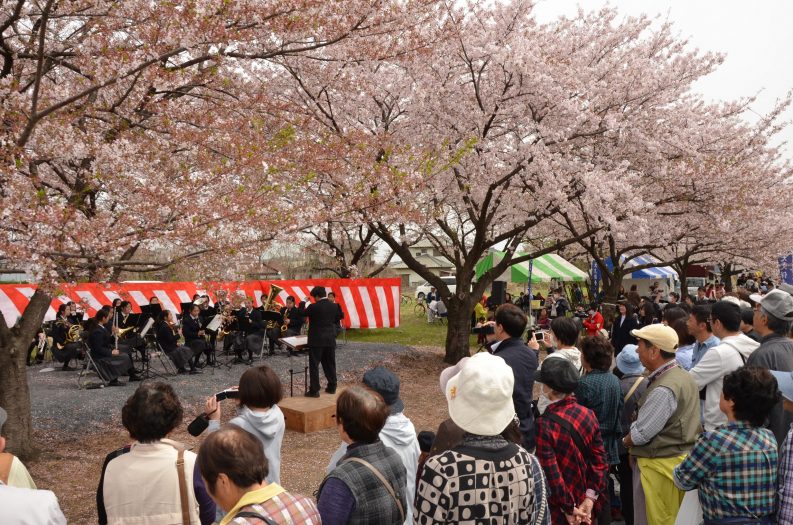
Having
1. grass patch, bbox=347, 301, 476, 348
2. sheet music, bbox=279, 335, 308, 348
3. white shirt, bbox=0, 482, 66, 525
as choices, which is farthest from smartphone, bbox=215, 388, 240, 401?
grass patch, bbox=347, 301, 476, 348

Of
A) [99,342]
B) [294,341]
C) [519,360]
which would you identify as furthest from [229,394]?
[99,342]

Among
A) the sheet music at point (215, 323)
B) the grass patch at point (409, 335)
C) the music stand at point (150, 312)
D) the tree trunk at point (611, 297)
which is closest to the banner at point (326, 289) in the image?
the grass patch at point (409, 335)

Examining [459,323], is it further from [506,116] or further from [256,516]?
[256,516]

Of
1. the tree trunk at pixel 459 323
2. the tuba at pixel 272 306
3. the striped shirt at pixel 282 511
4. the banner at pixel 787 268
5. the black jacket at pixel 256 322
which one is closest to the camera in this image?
the striped shirt at pixel 282 511

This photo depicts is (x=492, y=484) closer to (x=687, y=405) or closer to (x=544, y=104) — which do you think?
(x=687, y=405)

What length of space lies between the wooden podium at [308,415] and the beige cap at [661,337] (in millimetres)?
5378

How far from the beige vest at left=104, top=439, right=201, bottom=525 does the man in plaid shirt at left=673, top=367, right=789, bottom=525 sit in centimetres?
238

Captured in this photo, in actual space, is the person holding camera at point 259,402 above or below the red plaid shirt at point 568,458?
above

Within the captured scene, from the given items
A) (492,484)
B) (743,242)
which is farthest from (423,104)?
(743,242)

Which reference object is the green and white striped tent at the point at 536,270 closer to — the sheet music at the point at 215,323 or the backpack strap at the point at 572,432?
the sheet music at the point at 215,323

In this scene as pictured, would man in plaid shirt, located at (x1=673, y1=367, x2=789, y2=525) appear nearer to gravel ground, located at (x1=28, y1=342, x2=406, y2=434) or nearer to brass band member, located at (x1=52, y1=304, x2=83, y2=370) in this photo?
gravel ground, located at (x1=28, y1=342, x2=406, y2=434)

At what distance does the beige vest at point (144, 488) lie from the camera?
7.81 feet

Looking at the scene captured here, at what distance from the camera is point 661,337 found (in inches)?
147

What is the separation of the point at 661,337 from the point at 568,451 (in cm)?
117
